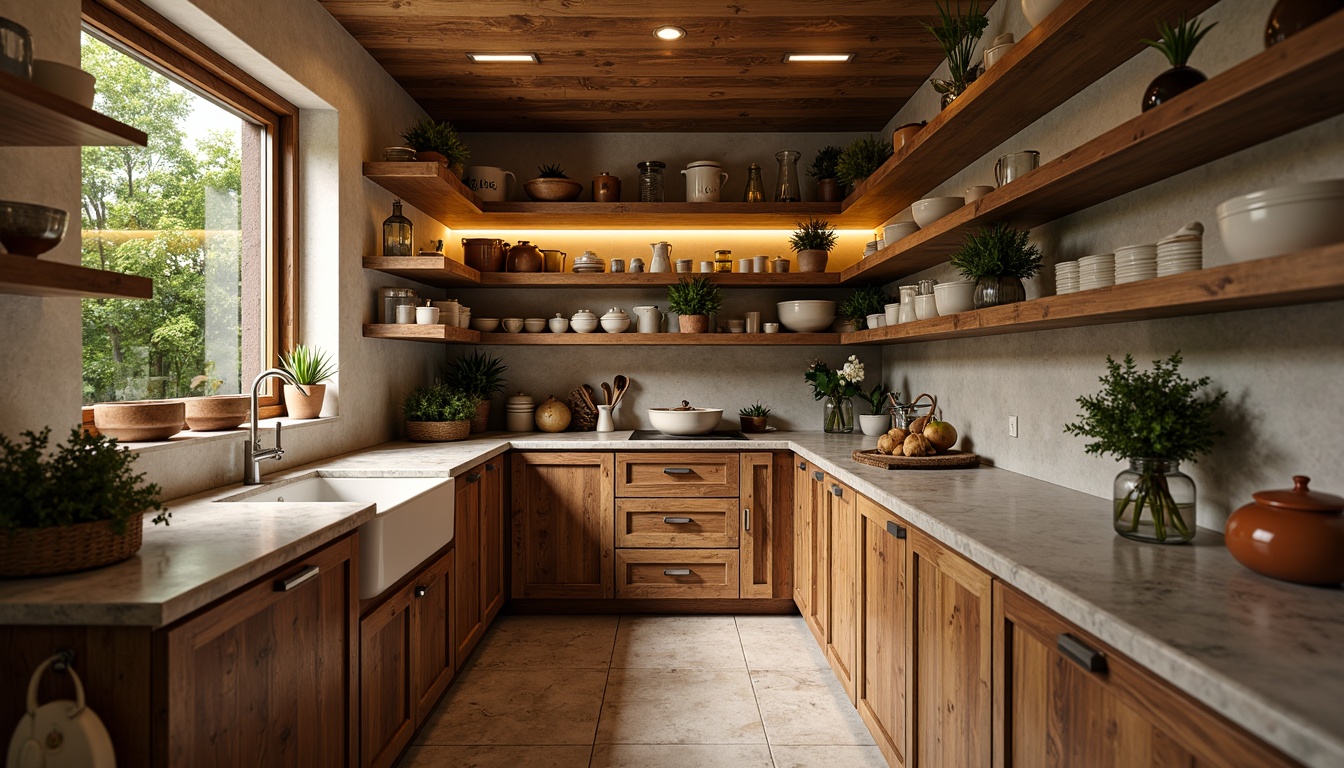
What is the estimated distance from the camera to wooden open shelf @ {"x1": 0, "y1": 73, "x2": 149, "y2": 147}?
1.31 m

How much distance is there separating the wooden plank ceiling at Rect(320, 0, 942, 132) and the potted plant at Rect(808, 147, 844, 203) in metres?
0.19

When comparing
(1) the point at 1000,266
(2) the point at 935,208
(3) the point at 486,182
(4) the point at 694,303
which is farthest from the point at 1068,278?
(3) the point at 486,182

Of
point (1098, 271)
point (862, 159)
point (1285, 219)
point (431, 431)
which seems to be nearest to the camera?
point (1285, 219)

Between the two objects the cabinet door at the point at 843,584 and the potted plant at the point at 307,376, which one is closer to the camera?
the cabinet door at the point at 843,584

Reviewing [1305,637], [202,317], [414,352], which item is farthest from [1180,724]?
[414,352]

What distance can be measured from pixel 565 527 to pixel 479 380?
3.56ft

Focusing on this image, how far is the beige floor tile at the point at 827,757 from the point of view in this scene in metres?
2.38

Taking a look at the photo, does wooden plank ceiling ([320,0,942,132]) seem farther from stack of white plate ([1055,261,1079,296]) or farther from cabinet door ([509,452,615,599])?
cabinet door ([509,452,615,599])

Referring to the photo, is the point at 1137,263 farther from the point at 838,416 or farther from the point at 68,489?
the point at 838,416

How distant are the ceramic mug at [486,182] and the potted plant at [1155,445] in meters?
3.39

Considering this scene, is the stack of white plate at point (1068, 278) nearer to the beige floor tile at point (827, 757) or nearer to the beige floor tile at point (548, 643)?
the beige floor tile at point (827, 757)

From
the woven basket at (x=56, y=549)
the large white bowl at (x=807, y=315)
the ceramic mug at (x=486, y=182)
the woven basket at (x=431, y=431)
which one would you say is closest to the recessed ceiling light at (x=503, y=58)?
the ceramic mug at (x=486, y=182)

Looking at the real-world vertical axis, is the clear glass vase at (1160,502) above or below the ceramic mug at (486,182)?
below

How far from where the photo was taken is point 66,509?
1.34m
